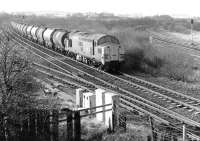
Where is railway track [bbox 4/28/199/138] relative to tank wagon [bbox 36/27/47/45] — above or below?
below

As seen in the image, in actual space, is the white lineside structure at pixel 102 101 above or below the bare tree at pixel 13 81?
below

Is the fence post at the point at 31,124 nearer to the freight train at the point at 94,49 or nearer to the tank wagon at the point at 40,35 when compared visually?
the freight train at the point at 94,49

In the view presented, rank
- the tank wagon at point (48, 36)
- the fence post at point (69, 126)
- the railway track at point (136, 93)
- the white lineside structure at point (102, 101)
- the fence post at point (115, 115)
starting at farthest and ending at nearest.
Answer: the tank wagon at point (48, 36) → the railway track at point (136, 93) → the white lineside structure at point (102, 101) → the fence post at point (115, 115) → the fence post at point (69, 126)

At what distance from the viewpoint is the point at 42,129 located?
37.4 ft

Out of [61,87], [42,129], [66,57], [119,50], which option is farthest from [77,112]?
[66,57]

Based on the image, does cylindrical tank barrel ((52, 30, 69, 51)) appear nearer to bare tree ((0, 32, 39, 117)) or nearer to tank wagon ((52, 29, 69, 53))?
tank wagon ((52, 29, 69, 53))

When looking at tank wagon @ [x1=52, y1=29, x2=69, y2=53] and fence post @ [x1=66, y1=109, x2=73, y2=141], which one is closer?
fence post @ [x1=66, y1=109, x2=73, y2=141]

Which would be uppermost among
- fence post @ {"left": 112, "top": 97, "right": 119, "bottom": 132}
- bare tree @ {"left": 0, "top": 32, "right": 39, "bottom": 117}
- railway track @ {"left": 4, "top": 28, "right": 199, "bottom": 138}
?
bare tree @ {"left": 0, "top": 32, "right": 39, "bottom": 117}

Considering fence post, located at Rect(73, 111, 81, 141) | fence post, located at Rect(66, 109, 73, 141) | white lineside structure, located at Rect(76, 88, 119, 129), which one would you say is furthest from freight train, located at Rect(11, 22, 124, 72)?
fence post, located at Rect(66, 109, 73, 141)

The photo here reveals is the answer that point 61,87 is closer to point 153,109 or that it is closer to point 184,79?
point 153,109

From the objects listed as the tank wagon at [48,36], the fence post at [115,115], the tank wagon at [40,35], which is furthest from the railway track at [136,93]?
the tank wagon at [40,35]

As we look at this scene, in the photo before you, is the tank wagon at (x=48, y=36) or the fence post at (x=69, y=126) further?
the tank wagon at (x=48, y=36)

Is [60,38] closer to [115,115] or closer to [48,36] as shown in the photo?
[48,36]

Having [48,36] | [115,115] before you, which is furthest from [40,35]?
[115,115]
